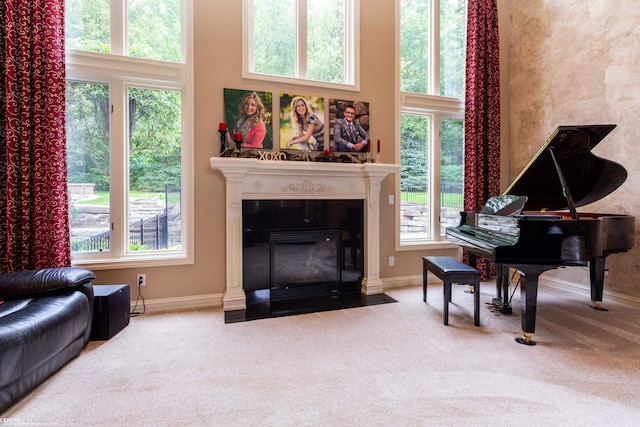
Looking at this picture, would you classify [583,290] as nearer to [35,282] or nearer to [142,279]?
[142,279]

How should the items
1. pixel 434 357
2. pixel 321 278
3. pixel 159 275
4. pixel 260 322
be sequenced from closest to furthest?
pixel 434 357 → pixel 260 322 → pixel 159 275 → pixel 321 278

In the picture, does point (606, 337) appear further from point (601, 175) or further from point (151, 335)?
point (151, 335)

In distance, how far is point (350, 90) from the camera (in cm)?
387

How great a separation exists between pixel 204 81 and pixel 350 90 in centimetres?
171

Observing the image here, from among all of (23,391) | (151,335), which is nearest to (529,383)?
(151,335)

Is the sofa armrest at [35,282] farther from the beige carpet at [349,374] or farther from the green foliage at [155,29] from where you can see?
the green foliage at [155,29]

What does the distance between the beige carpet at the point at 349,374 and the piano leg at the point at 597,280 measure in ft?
0.68

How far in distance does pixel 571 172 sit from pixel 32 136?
16.1ft

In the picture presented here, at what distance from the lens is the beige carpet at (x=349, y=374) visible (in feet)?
5.41

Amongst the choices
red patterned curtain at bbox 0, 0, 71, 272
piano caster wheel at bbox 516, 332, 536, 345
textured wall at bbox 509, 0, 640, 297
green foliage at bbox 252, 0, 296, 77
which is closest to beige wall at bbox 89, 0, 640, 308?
textured wall at bbox 509, 0, 640, 297

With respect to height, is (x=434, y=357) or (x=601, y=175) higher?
(x=601, y=175)

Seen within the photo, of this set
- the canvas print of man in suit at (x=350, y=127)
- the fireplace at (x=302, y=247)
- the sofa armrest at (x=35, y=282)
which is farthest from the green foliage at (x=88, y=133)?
the canvas print of man in suit at (x=350, y=127)

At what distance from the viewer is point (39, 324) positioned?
1838 mm

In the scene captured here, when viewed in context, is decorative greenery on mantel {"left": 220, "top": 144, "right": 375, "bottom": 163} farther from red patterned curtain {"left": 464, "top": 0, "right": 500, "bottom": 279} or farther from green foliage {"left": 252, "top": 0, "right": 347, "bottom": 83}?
red patterned curtain {"left": 464, "top": 0, "right": 500, "bottom": 279}
